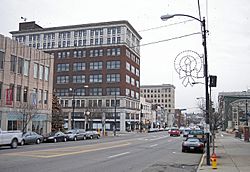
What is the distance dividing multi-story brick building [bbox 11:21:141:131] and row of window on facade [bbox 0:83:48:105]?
42.8 m

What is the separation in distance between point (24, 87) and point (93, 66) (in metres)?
55.8

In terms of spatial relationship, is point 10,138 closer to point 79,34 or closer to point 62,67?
point 79,34

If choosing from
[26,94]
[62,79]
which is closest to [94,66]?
[62,79]

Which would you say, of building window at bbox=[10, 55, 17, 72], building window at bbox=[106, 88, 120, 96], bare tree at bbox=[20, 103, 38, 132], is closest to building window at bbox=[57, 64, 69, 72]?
building window at bbox=[106, 88, 120, 96]

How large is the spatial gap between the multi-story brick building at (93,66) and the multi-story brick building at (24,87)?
137ft

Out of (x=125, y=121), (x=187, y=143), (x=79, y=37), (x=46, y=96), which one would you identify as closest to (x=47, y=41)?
(x=79, y=37)

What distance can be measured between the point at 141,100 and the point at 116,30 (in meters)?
32.6

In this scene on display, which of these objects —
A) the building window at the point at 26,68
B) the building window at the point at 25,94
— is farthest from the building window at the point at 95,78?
the building window at the point at 25,94

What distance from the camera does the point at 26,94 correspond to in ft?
157

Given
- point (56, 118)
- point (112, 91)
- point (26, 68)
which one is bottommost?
point (56, 118)

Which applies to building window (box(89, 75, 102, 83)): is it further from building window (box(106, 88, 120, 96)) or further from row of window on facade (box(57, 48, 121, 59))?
row of window on facade (box(57, 48, 121, 59))

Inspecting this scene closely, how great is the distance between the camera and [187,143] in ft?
94.2

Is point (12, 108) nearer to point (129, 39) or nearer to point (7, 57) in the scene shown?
point (7, 57)

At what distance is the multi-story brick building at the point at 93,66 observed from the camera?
98.2 m
